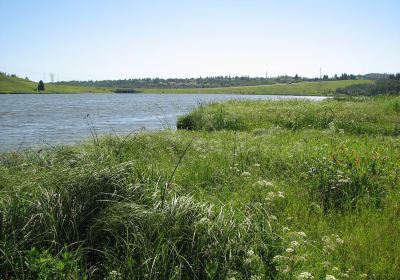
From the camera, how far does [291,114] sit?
81.6 ft

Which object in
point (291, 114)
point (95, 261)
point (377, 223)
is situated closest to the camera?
point (95, 261)

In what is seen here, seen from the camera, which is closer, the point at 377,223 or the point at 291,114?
the point at 377,223

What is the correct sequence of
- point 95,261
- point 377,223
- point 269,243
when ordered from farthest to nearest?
point 377,223 → point 269,243 → point 95,261

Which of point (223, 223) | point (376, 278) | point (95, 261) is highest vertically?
point (223, 223)

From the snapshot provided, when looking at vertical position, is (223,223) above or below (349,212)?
above

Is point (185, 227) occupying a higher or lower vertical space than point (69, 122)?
higher

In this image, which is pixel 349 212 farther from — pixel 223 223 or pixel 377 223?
pixel 223 223

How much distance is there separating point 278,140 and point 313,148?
3.08 m

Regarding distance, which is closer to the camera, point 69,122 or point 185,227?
point 185,227

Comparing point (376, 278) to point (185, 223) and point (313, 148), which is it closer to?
point (185, 223)

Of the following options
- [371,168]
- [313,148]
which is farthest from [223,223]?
[313,148]

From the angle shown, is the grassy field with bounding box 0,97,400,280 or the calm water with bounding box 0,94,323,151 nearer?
the grassy field with bounding box 0,97,400,280

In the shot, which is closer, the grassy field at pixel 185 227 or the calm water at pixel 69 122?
the grassy field at pixel 185 227

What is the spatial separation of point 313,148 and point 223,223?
26.9ft
